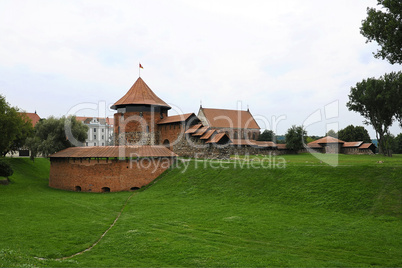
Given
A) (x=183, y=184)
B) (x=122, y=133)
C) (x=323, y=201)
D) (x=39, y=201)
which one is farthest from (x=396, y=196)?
(x=122, y=133)

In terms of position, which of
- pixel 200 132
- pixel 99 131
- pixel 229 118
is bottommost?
pixel 200 132

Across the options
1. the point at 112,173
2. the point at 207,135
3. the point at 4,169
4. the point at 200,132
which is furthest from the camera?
the point at 200,132

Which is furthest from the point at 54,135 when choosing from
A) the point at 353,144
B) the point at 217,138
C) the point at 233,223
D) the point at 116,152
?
the point at 353,144

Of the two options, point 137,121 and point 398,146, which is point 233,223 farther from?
point 398,146

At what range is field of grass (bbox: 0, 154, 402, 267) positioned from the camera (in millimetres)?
A: 9453

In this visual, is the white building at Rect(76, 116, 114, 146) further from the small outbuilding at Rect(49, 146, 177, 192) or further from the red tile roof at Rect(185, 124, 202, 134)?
the small outbuilding at Rect(49, 146, 177, 192)

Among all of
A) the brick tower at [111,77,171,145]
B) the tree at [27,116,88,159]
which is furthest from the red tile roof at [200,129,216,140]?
the tree at [27,116,88,159]

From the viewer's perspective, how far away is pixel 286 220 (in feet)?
42.4

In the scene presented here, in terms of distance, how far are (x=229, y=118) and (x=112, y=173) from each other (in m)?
38.3

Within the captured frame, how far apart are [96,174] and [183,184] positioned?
8.01m

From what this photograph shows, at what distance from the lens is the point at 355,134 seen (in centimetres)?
6091

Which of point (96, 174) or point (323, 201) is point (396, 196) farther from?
point (96, 174)

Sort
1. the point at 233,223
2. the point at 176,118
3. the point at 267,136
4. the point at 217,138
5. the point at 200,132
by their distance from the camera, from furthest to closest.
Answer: the point at 267,136 → the point at 176,118 → the point at 200,132 → the point at 217,138 → the point at 233,223

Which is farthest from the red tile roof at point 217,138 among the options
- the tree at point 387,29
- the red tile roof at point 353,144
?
the red tile roof at point 353,144
